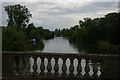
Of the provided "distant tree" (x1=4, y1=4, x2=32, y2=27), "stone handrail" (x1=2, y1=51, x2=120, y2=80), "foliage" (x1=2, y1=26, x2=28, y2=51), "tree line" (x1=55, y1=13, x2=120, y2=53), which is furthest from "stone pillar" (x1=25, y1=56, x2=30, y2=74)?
"distant tree" (x1=4, y1=4, x2=32, y2=27)

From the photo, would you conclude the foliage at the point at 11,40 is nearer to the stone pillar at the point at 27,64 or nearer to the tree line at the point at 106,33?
the tree line at the point at 106,33

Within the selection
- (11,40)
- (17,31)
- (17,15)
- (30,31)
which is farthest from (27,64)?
(30,31)

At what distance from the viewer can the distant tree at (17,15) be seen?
135 feet

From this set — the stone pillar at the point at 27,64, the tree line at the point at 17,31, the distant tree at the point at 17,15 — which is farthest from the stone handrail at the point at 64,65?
the distant tree at the point at 17,15

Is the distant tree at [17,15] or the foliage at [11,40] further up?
the distant tree at [17,15]

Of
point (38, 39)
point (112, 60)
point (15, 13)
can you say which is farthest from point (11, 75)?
point (38, 39)

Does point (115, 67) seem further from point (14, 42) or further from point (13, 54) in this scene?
point (14, 42)

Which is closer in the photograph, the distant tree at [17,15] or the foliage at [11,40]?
the foliage at [11,40]

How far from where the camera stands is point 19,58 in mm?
5383

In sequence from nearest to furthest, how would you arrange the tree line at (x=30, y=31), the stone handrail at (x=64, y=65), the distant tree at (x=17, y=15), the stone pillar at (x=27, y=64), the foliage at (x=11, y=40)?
the stone handrail at (x=64, y=65)
the stone pillar at (x=27, y=64)
the tree line at (x=30, y=31)
the foliage at (x=11, y=40)
the distant tree at (x=17, y=15)

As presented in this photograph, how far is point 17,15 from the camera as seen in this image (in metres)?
45.3

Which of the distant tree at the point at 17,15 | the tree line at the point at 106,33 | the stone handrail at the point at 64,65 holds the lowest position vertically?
the stone handrail at the point at 64,65

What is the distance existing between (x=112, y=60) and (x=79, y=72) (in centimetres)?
89

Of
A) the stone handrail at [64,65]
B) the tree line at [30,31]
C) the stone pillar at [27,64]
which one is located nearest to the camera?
the stone handrail at [64,65]
